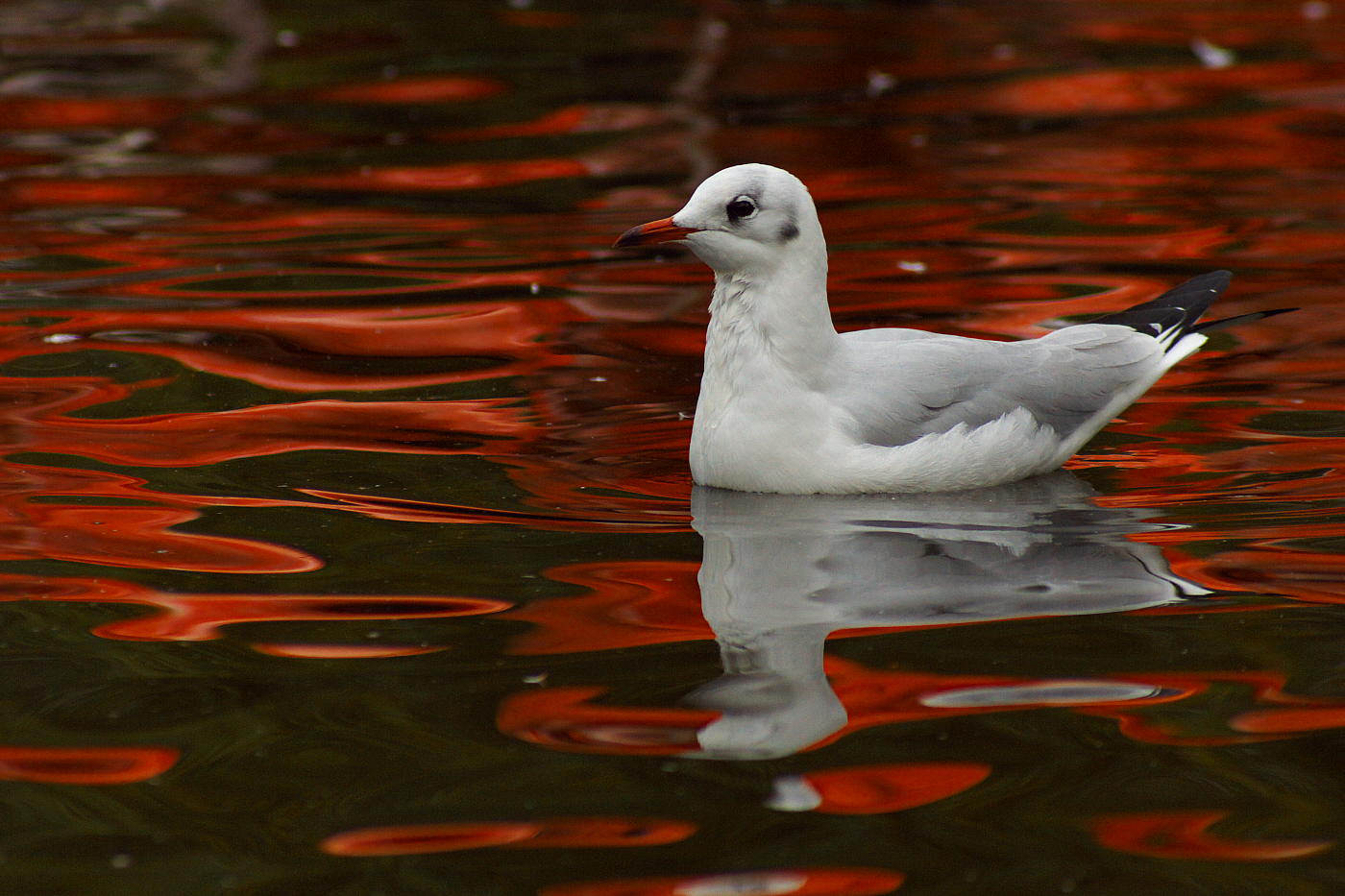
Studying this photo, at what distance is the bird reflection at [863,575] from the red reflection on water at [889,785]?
0.53ft

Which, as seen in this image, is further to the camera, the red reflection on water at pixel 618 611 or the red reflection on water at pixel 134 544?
the red reflection on water at pixel 134 544

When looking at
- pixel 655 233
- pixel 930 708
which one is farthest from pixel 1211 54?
pixel 930 708

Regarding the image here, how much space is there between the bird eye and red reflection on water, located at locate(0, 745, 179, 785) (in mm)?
2302

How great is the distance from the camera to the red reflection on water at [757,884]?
3.18 m

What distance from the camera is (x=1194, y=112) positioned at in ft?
36.6

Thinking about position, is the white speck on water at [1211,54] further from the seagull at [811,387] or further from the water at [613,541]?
the seagull at [811,387]

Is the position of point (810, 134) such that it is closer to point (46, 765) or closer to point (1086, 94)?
point (1086, 94)

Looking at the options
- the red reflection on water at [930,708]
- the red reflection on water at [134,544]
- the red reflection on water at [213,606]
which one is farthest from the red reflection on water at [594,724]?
the red reflection on water at [134,544]

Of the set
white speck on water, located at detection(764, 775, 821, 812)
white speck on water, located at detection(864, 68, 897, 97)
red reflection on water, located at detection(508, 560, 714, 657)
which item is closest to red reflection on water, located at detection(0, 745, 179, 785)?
red reflection on water, located at detection(508, 560, 714, 657)

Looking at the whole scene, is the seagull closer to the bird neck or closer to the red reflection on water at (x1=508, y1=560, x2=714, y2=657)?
the bird neck

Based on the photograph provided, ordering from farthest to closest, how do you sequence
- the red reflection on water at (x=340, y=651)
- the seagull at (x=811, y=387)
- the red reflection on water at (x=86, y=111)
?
the red reflection on water at (x=86, y=111), the seagull at (x=811, y=387), the red reflection on water at (x=340, y=651)

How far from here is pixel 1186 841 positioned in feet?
11.0

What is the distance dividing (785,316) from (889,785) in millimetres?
2101

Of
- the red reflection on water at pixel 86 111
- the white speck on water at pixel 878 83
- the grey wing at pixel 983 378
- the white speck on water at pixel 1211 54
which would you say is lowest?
the grey wing at pixel 983 378
